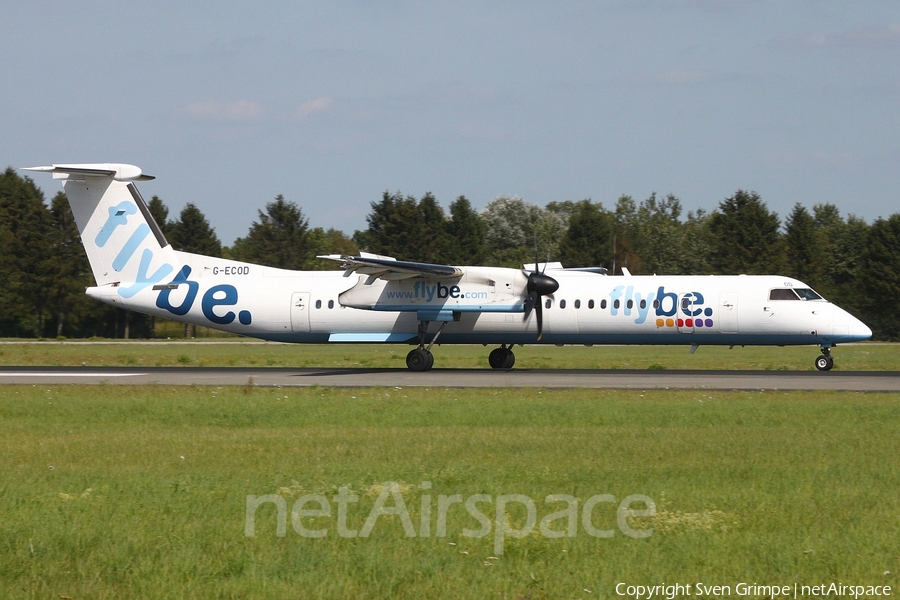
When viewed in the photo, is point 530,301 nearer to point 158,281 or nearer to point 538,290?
point 538,290

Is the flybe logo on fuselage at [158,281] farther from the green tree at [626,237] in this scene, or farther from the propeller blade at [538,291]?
the green tree at [626,237]

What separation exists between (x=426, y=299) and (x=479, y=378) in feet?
14.5

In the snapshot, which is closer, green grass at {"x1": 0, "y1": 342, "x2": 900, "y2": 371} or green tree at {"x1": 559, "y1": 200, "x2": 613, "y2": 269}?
green grass at {"x1": 0, "y1": 342, "x2": 900, "y2": 371}

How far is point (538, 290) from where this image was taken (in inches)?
1075

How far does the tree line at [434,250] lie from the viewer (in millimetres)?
64562

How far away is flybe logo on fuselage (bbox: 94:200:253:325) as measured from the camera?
2964 centimetres

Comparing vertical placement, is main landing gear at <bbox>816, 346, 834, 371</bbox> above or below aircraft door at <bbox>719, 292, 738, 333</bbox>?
below

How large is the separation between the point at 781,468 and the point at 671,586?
477 cm

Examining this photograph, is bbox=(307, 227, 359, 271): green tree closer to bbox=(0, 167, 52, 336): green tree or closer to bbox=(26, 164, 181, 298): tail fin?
bbox=(0, 167, 52, 336): green tree

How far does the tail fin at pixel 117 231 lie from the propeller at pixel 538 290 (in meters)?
11.6

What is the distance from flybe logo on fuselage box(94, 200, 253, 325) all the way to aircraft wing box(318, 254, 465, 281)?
4322 millimetres

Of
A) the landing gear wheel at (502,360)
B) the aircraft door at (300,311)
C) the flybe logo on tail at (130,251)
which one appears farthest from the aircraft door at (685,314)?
the flybe logo on tail at (130,251)

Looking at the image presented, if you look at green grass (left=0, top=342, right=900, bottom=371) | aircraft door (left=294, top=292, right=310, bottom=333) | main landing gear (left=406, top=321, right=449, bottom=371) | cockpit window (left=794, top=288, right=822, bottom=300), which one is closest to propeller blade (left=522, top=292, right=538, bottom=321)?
main landing gear (left=406, top=321, right=449, bottom=371)

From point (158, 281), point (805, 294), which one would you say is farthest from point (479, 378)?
point (158, 281)
